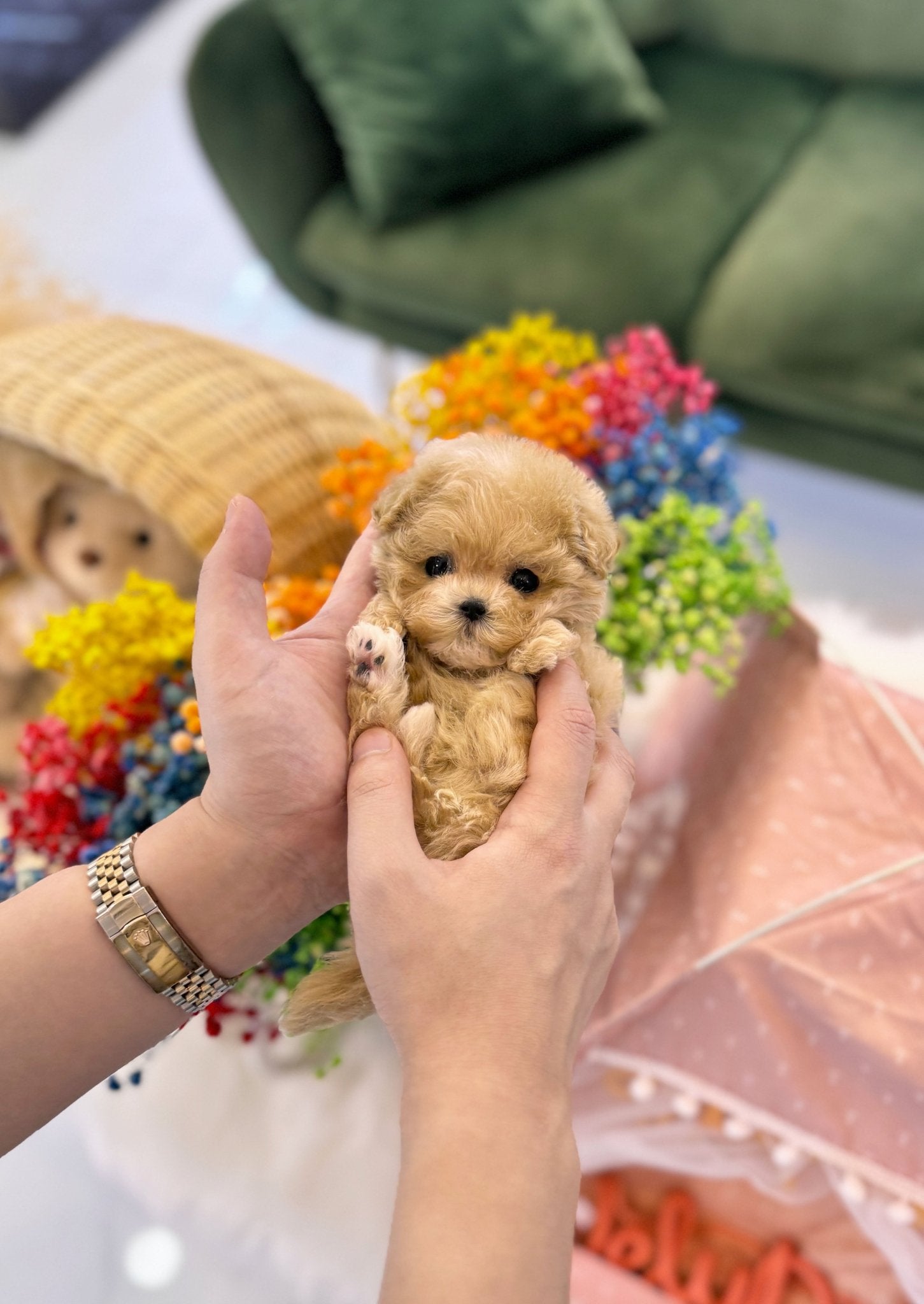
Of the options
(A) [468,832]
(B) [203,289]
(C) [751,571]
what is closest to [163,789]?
(A) [468,832]

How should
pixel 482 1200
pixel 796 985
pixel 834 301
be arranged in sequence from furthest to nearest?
pixel 834 301 < pixel 796 985 < pixel 482 1200

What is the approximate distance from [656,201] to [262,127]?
0.89m

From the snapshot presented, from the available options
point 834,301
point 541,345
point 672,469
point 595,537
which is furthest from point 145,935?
point 834,301

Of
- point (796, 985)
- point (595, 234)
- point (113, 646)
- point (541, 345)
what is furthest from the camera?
point (595, 234)

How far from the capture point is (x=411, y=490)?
889 mm

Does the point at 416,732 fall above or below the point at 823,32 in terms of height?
above

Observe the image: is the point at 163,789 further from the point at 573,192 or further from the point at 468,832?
the point at 573,192

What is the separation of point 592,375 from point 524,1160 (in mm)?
1063

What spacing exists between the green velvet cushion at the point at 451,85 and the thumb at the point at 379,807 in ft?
5.53

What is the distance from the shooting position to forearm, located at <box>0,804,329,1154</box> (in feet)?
2.87

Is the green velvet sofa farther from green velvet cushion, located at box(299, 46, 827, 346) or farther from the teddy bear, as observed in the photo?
the teddy bear

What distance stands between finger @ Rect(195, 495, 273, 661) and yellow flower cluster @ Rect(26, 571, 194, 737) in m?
0.37

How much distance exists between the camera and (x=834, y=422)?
197 centimetres

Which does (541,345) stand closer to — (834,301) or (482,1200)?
(834,301)
